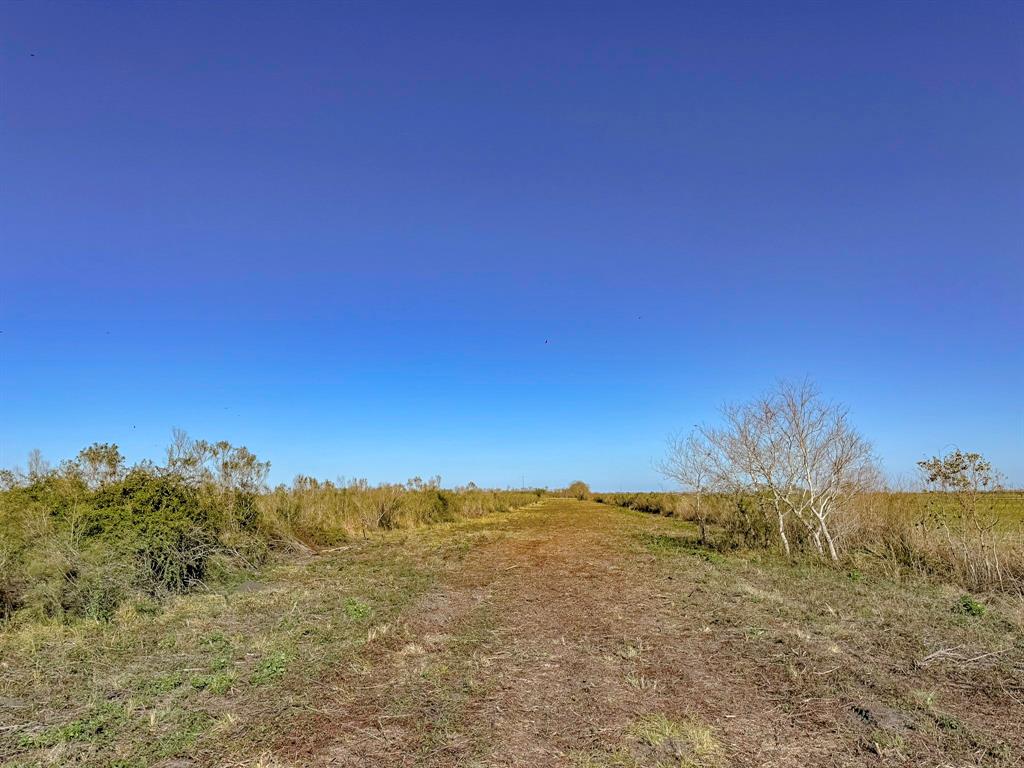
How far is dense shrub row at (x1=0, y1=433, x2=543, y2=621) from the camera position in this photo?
7285 mm

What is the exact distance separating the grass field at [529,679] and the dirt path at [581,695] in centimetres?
2

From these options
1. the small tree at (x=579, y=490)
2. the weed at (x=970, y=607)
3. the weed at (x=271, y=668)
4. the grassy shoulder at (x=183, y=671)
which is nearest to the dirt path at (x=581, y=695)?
the grassy shoulder at (x=183, y=671)

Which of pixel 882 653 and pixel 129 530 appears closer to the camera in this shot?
pixel 882 653

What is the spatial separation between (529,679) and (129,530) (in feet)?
25.9

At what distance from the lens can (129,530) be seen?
8656 mm

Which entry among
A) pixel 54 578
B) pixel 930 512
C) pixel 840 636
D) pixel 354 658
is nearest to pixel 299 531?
pixel 54 578

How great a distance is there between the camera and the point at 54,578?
7230 mm

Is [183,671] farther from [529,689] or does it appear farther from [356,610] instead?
[529,689]

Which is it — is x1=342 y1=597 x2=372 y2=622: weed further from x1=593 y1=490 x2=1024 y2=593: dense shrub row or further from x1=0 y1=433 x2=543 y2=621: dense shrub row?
x1=593 y1=490 x2=1024 y2=593: dense shrub row

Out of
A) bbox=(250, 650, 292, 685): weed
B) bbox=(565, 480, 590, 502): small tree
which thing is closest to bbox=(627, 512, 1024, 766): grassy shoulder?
bbox=(250, 650, 292, 685): weed

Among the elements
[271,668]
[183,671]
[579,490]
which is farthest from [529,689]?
[579,490]

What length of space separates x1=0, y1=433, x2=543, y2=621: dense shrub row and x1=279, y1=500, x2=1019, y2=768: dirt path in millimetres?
4837

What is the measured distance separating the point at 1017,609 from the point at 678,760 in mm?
7610

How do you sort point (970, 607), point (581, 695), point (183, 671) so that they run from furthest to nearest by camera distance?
point (970, 607) < point (183, 671) < point (581, 695)
